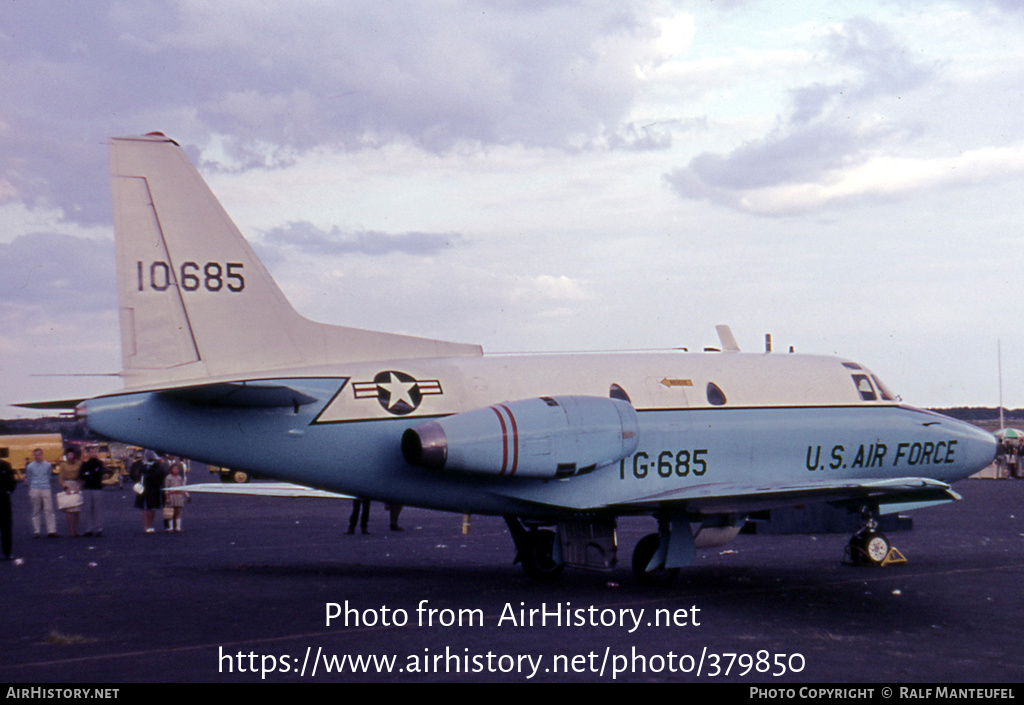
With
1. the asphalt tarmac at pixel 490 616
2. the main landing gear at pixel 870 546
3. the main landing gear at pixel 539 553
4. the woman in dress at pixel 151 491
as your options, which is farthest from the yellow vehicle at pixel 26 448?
the main landing gear at pixel 870 546

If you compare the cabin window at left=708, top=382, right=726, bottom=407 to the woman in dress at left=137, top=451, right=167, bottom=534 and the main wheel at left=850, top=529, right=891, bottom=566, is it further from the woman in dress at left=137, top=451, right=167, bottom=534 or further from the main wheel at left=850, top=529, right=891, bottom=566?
the woman in dress at left=137, top=451, right=167, bottom=534

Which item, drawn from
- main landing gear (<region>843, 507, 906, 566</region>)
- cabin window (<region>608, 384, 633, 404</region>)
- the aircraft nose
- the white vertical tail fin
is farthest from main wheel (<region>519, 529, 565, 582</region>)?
the aircraft nose

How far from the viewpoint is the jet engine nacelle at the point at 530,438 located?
45.4 ft

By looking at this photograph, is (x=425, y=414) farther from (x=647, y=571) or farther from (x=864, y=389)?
(x=864, y=389)

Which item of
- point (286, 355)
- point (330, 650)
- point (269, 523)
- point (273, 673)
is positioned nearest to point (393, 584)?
point (286, 355)

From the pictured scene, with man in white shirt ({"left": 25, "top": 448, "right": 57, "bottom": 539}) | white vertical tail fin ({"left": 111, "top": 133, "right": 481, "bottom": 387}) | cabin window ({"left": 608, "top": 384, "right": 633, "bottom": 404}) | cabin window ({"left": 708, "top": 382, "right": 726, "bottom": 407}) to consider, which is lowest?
man in white shirt ({"left": 25, "top": 448, "right": 57, "bottom": 539})

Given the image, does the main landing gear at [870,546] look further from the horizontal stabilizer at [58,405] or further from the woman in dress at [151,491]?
the woman in dress at [151,491]

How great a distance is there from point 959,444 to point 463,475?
31.7 feet

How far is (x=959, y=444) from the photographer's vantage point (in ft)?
61.9

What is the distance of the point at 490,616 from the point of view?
12.8m

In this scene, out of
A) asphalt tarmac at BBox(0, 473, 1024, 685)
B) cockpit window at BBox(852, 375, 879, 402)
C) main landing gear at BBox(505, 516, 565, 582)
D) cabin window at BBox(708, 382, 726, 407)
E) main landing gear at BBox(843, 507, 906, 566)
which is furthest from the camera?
cockpit window at BBox(852, 375, 879, 402)

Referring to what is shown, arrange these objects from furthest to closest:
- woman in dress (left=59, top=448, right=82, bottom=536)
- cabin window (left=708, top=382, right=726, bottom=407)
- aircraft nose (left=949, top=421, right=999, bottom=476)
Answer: woman in dress (left=59, top=448, right=82, bottom=536), aircraft nose (left=949, top=421, right=999, bottom=476), cabin window (left=708, top=382, right=726, bottom=407)

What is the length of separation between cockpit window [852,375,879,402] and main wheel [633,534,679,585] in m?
4.83

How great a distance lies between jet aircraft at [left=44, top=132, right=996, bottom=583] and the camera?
45.0 feet
